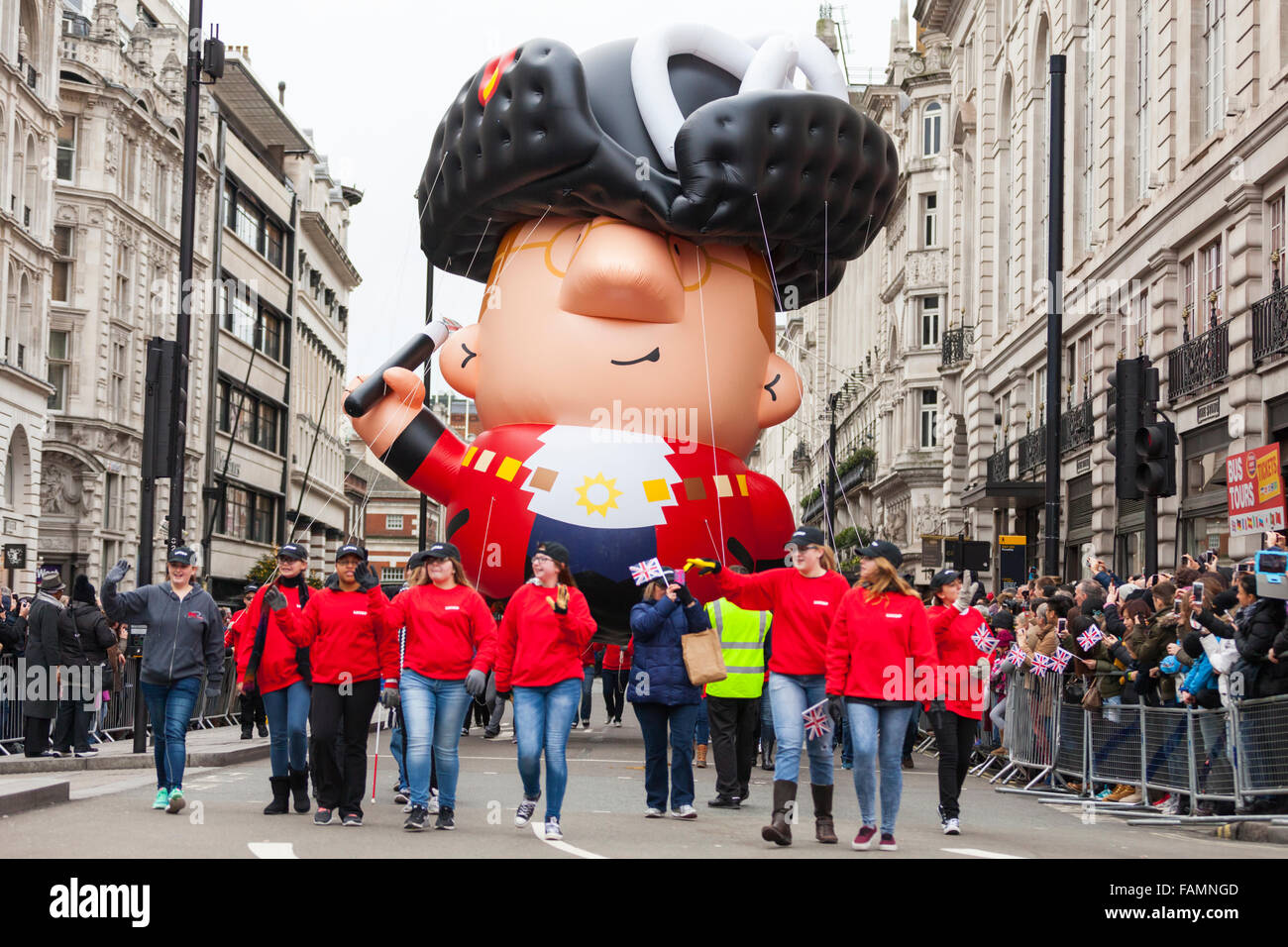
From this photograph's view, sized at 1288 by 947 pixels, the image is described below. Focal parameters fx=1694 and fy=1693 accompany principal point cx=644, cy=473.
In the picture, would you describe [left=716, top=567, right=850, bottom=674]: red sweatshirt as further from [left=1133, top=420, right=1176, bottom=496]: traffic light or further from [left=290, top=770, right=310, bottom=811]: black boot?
[left=1133, top=420, right=1176, bottom=496]: traffic light

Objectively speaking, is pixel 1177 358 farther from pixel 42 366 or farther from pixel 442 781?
pixel 42 366

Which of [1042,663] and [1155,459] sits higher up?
[1155,459]

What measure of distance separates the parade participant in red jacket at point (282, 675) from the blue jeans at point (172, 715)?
0.41 metres

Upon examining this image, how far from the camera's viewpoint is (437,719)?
10898 millimetres

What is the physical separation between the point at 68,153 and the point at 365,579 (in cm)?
3833

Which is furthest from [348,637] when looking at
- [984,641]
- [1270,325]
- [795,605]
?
[1270,325]

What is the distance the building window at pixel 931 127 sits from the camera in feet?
168

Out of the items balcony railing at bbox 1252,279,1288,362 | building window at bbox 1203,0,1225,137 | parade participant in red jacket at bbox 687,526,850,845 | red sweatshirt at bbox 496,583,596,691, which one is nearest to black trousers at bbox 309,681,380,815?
red sweatshirt at bbox 496,583,596,691

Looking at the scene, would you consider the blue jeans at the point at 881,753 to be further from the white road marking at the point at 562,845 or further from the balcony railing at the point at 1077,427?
the balcony railing at the point at 1077,427

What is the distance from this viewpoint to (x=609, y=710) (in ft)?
79.7

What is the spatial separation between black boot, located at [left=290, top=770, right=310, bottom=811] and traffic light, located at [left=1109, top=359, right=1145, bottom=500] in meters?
6.76

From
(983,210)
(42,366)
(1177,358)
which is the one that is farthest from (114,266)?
(1177,358)

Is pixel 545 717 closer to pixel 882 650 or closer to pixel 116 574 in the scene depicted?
pixel 882 650

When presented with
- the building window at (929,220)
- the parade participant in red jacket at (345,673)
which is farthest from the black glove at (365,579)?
the building window at (929,220)
